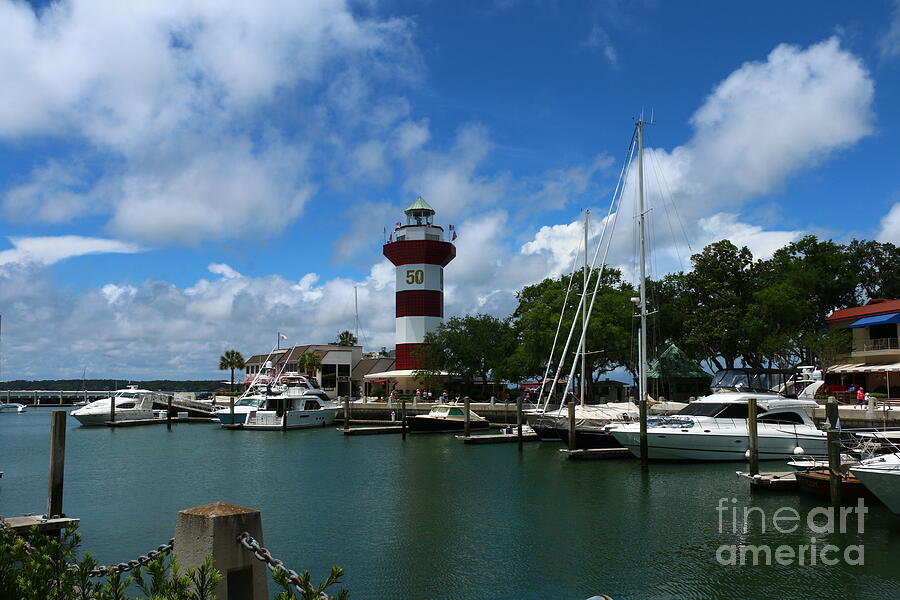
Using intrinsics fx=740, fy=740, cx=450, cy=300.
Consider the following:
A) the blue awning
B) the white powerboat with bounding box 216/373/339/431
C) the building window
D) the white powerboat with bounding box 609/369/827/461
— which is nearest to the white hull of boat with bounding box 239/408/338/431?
the white powerboat with bounding box 216/373/339/431

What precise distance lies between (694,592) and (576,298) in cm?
4413

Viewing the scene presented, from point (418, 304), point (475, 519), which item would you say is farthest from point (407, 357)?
point (475, 519)

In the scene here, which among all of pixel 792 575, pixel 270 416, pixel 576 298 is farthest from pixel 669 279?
pixel 792 575

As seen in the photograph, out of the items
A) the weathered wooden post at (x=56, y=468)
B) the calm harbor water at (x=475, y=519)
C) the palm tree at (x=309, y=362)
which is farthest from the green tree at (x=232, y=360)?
the weathered wooden post at (x=56, y=468)

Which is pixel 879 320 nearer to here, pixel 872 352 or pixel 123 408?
pixel 872 352

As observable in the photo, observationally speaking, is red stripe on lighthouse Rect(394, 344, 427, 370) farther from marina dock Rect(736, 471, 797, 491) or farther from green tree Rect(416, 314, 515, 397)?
marina dock Rect(736, 471, 797, 491)

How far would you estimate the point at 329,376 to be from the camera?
9144 cm

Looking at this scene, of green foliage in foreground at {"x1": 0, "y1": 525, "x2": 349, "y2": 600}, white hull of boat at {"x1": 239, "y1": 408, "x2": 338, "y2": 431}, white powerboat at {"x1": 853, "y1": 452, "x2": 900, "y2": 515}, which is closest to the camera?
green foliage in foreground at {"x1": 0, "y1": 525, "x2": 349, "y2": 600}

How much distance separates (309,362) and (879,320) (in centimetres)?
5837

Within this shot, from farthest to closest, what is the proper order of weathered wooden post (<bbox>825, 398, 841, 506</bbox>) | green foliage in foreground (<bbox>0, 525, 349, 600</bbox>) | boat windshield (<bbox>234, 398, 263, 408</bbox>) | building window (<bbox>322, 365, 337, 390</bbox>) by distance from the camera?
building window (<bbox>322, 365, 337, 390</bbox>)
boat windshield (<bbox>234, 398, 263, 408</bbox>)
weathered wooden post (<bbox>825, 398, 841, 506</bbox>)
green foliage in foreground (<bbox>0, 525, 349, 600</bbox>)

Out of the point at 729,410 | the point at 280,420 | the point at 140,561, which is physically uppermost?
the point at 729,410

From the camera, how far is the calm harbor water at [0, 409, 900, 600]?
15.2 meters

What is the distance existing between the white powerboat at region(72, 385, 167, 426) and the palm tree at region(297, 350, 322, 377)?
2089cm

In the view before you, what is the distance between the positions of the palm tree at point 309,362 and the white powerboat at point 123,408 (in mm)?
20886
